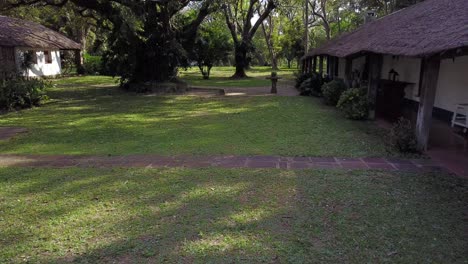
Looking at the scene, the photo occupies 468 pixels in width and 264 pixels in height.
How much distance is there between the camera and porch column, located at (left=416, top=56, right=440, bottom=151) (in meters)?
6.68

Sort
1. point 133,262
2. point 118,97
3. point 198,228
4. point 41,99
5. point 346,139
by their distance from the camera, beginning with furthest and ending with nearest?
point 118,97 < point 41,99 < point 346,139 < point 198,228 < point 133,262

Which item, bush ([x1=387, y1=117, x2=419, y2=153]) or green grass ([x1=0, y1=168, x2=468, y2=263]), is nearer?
green grass ([x1=0, y1=168, x2=468, y2=263])

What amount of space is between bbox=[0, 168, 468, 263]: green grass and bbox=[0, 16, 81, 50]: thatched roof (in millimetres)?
18617

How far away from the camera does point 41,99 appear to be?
1437 centimetres

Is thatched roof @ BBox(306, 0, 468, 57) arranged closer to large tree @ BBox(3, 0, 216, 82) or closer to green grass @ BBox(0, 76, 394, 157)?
green grass @ BBox(0, 76, 394, 157)

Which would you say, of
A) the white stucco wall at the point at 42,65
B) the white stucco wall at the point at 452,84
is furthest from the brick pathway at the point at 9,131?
Answer: the white stucco wall at the point at 42,65

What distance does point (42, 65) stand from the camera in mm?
26297

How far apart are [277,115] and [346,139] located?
3832 millimetres

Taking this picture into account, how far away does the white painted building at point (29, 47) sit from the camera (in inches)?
846

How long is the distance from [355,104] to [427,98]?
3.77 meters

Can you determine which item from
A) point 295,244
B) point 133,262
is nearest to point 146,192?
point 133,262

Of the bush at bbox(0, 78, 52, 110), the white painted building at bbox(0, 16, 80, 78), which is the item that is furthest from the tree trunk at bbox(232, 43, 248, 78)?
the bush at bbox(0, 78, 52, 110)

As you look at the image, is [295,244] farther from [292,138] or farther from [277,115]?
[277,115]

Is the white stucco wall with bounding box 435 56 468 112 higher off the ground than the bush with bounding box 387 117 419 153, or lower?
higher
